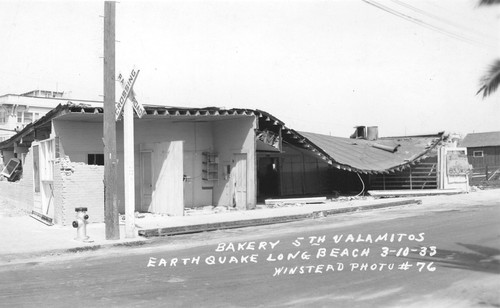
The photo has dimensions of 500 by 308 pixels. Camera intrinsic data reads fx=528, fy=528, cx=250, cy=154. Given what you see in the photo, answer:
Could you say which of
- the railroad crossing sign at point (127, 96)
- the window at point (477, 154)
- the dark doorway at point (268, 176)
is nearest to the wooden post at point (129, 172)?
the railroad crossing sign at point (127, 96)

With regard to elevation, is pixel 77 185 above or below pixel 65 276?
above

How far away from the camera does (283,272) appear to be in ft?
28.5

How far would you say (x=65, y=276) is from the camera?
8914 millimetres

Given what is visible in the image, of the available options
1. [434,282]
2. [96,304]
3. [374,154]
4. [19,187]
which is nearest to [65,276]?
[96,304]

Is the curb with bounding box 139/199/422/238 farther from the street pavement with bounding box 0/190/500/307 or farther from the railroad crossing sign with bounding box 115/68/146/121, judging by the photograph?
the railroad crossing sign with bounding box 115/68/146/121

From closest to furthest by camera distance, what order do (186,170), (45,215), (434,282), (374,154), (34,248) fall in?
(434,282) → (34,248) → (45,215) → (186,170) → (374,154)

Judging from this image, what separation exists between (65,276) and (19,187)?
14862 millimetres

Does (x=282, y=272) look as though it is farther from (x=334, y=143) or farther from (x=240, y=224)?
(x=334, y=143)

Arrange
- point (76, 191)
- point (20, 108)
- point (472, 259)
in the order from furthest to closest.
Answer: point (20, 108)
point (76, 191)
point (472, 259)

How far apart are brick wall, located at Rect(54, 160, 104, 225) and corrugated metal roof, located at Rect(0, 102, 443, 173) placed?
5.74 feet

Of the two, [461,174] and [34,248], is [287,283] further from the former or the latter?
[461,174]

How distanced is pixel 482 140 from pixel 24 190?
48562 millimetres

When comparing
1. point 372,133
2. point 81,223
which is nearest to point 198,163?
point 81,223

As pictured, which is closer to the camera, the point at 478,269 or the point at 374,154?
the point at 478,269
